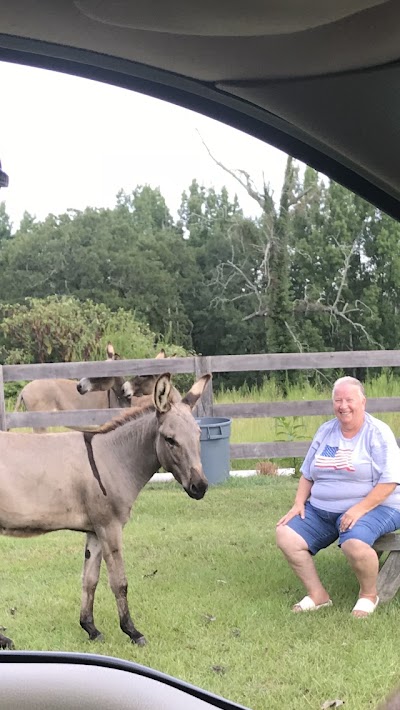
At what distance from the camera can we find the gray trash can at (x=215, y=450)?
14.4 ft

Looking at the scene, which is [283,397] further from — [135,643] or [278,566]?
[135,643]

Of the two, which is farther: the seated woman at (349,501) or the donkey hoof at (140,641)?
the seated woman at (349,501)

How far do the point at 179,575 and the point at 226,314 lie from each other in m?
1.03

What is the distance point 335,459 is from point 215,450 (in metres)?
2.14

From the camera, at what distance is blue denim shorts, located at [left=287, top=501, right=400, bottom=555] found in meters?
2.25

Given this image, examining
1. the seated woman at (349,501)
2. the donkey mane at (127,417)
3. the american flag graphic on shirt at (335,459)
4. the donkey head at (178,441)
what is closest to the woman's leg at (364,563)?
the seated woman at (349,501)

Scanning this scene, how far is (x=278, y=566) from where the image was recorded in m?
2.82

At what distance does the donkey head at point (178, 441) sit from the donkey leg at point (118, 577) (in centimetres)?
25

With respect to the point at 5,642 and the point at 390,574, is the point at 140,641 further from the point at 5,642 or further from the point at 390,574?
the point at 390,574

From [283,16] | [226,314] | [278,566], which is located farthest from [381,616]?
[283,16]

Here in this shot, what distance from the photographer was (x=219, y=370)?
4.88 meters

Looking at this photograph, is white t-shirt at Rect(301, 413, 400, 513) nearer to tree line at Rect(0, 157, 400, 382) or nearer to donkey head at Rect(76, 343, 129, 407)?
tree line at Rect(0, 157, 400, 382)

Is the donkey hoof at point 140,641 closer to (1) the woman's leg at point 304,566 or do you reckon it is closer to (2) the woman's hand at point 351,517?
(1) the woman's leg at point 304,566

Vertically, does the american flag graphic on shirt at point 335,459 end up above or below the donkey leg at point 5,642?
above
